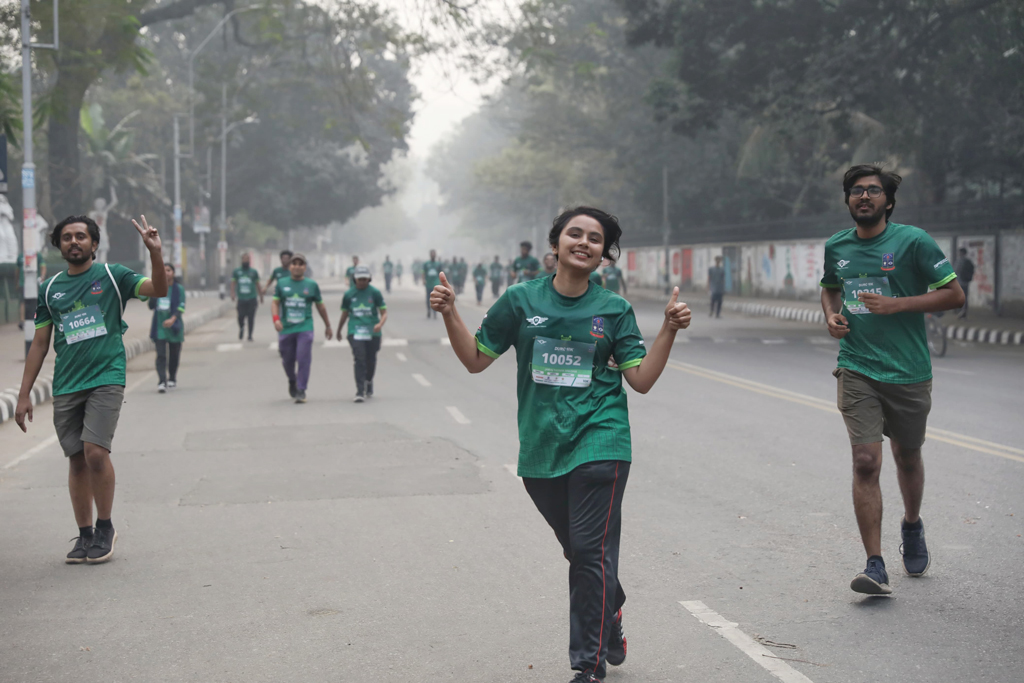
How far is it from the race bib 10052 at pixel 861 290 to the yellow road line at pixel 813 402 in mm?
4114

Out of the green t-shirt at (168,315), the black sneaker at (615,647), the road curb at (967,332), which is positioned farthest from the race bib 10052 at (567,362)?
the road curb at (967,332)

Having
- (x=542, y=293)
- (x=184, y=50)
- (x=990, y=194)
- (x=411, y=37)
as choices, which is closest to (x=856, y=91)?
(x=411, y=37)

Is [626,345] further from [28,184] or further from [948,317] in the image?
[948,317]

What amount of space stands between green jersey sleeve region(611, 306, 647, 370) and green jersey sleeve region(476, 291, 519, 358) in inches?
14.7

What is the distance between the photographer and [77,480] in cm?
641

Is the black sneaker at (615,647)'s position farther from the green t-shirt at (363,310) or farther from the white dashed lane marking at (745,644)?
the green t-shirt at (363,310)

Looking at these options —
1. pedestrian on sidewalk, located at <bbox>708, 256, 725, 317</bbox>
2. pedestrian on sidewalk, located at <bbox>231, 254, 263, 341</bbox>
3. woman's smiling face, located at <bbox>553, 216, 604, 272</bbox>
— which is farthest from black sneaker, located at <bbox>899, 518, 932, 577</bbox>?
pedestrian on sidewalk, located at <bbox>708, 256, 725, 317</bbox>

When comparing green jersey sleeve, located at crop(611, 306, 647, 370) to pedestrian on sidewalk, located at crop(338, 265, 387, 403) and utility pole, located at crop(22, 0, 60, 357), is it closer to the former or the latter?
pedestrian on sidewalk, located at crop(338, 265, 387, 403)

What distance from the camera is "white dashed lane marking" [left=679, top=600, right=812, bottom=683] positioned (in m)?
4.36

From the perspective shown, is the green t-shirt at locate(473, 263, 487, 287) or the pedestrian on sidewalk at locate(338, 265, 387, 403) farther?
the green t-shirt at locate(473, 263, 487, 287)

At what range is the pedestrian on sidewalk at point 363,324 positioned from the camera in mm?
13898

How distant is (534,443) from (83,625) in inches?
92.3

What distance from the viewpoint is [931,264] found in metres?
5.42

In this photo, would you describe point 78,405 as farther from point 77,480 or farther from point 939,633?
point 939,633
